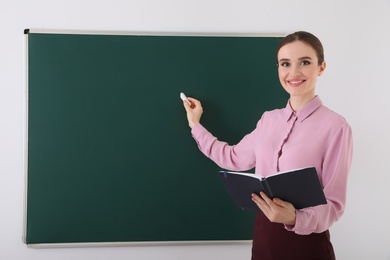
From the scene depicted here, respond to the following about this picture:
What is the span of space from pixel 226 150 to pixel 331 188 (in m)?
0.74

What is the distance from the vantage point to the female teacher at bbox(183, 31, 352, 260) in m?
1.48

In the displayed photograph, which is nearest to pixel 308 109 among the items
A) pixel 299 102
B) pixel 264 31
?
pixel 299 102

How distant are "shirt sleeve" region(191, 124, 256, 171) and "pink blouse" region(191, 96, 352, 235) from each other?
0.76 ft

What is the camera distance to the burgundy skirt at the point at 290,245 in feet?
5.23

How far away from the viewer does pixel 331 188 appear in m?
1.50

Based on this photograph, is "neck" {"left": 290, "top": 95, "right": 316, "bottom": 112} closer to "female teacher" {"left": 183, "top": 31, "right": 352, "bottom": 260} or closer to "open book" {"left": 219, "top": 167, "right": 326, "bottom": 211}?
"female teacher" {"left": 183, "top": 31, "right": 352, "bottom": 260}

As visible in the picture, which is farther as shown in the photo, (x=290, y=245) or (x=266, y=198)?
(x=290, y=245)

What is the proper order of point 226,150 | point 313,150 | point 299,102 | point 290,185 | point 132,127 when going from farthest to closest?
point 132,127 → point 226,150 → point 299,102 → point 313,150 → point 290,185

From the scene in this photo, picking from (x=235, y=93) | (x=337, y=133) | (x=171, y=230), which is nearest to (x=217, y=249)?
(x=171, y=230)

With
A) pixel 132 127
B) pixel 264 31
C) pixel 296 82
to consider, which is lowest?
pixel 132 127

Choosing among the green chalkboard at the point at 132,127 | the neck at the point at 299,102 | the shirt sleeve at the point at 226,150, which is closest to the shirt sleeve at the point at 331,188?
the neck at the point at 299,102

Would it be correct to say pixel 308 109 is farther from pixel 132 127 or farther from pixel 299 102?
pixel 132 127

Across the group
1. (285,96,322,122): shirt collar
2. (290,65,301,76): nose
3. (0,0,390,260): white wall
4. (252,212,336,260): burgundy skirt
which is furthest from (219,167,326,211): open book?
(0,0,390,260): white wall

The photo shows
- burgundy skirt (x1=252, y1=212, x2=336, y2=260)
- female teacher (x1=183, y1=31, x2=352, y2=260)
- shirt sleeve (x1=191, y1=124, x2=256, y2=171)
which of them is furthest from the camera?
shirt sleeve (x1=191, y1=124, x2=256, y2=171)
